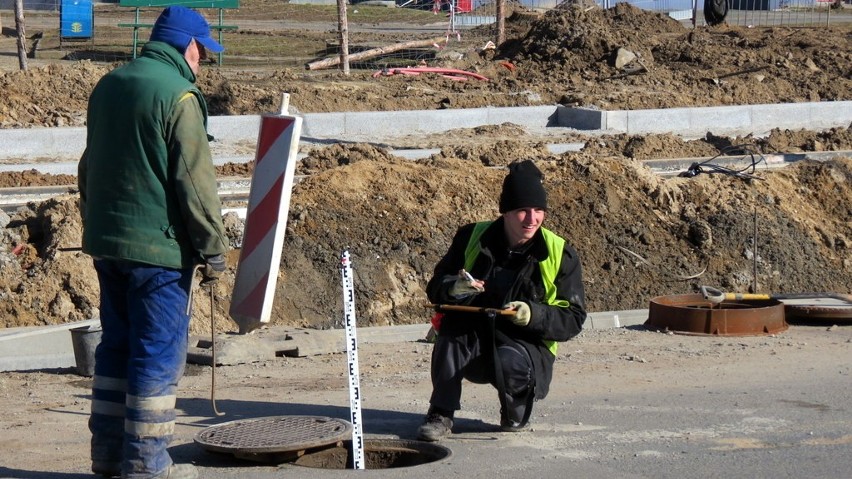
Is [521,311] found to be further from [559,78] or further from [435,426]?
[559,78]

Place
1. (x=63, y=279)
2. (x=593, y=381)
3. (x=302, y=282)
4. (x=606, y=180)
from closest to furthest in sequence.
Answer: (x=593, y=381) < (x=63, y=279) < (x=302, y=282) < (x=606, y=180)

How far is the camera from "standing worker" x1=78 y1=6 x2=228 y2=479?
486cm

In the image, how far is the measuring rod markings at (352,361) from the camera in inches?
209

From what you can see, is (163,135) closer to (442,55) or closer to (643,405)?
(643,405)

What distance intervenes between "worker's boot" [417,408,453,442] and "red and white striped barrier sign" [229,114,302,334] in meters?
0.97

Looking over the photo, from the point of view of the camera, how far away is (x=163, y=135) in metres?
4.87

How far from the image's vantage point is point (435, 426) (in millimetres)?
5996

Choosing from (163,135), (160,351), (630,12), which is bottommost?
(160,351)

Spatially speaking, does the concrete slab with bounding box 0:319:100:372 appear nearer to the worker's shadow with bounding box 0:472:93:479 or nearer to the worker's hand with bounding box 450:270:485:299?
the worker's shadow with bounding box 0:472:93:479

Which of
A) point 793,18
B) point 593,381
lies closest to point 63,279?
point 593,381

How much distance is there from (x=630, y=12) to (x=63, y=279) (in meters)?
23.1

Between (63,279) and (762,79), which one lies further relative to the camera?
(762,79)

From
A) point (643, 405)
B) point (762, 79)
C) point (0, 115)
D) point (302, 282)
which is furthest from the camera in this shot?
point (762, 79)

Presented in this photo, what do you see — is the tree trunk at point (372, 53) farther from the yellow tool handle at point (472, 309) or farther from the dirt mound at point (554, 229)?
the yellow tool handle at point (472, 309)
